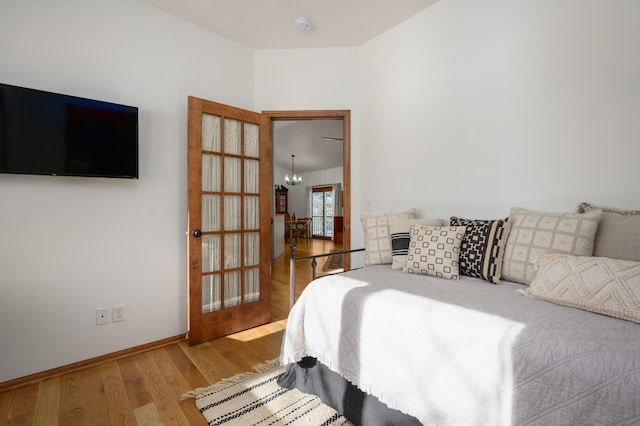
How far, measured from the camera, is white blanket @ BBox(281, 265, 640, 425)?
34.9 inches

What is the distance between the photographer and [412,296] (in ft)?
4.74

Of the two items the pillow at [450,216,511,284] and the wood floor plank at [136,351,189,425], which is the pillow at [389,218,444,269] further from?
the wood floor plank at [136,351,189,425]

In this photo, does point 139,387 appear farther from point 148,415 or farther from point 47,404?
point 47,404

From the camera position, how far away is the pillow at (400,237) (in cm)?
208

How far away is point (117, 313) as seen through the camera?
7.46 feet

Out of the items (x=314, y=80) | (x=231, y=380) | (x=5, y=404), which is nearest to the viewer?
(x=5, y=404)

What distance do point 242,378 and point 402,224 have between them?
1469 millimetres

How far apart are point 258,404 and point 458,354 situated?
114 cm

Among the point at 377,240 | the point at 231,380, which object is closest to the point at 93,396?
the point at 231,380

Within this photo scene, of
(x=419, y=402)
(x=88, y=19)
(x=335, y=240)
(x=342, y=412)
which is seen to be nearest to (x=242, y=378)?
(x=342, y=412)

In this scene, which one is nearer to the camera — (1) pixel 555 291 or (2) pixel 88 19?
(1) pixel 555 291

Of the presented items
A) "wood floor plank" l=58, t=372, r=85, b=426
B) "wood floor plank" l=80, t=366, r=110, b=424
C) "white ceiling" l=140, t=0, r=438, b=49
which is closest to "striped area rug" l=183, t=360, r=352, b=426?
"wood floor plank" l=80, t=366, r=110, b=424

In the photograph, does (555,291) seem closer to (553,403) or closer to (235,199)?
(553,403)

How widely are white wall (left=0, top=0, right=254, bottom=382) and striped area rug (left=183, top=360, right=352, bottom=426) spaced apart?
965 millimetres
